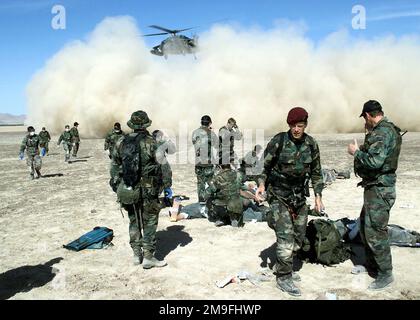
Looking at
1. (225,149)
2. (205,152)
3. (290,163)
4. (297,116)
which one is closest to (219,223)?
(225,149)

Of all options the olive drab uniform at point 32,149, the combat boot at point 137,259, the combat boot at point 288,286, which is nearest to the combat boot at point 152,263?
the combat boot at point 137,259

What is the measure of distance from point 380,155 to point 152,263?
133 inches

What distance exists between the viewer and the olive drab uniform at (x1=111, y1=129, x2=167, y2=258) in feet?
17.9

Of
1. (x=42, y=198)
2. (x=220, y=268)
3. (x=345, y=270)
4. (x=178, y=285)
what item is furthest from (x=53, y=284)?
(x=42, y=198)

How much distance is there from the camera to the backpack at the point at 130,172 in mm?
5363

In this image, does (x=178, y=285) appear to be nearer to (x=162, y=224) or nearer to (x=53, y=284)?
(x=53, y=284)

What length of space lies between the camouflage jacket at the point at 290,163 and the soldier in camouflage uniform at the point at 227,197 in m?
2.57

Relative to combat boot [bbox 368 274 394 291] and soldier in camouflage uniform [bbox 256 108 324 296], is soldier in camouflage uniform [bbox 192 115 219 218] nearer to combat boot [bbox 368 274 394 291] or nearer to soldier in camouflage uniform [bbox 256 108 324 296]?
soldier in camouflage uniform [bbox 256 108 324 296]

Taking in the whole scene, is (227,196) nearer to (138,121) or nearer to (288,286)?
(138,121)

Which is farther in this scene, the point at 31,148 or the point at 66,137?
the point at 66,137

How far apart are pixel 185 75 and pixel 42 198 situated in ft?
99.5

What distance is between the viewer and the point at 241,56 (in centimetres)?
3738

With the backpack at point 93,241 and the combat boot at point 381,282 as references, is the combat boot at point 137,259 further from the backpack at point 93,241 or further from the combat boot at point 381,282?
the combat boot at point 381,282

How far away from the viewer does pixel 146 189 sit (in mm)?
5457
